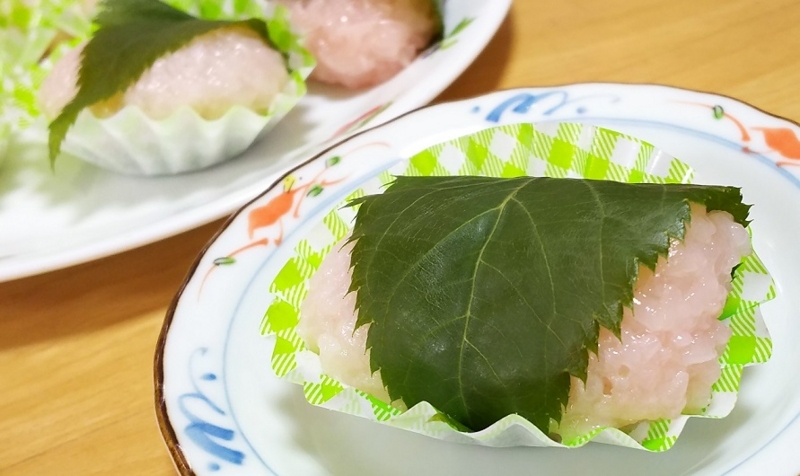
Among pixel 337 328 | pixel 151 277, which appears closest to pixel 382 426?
pixel 337 328

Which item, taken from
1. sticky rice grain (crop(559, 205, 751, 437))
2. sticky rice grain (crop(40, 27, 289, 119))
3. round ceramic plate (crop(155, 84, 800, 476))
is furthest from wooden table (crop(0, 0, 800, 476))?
sticky rice grain (crop(559, 205, 751, 437))

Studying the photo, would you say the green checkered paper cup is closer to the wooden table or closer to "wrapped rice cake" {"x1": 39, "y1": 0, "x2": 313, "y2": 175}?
"wrapped rice cake" {"x1": 39, "y1": 0, "x2": 313, "y2": 175}

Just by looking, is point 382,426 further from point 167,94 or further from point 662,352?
point 167,94

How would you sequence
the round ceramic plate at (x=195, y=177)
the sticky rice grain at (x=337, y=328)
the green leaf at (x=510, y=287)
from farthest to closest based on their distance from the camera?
1. the round ceramic plate at (x=195, y=177)
2. the sticky rice grain at (x=337, y=328)
3. the green leaf at (x=510, y=287)

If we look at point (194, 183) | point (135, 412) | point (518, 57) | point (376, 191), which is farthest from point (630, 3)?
point (135, 412)

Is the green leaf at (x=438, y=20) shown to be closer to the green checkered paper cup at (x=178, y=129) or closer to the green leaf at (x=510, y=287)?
the green checkered paper cup at (x=178, y=129)

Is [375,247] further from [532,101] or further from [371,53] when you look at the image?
[371,53]

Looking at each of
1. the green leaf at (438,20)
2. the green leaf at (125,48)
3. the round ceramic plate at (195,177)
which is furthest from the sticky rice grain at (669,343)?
the green leaf at (438,20)
